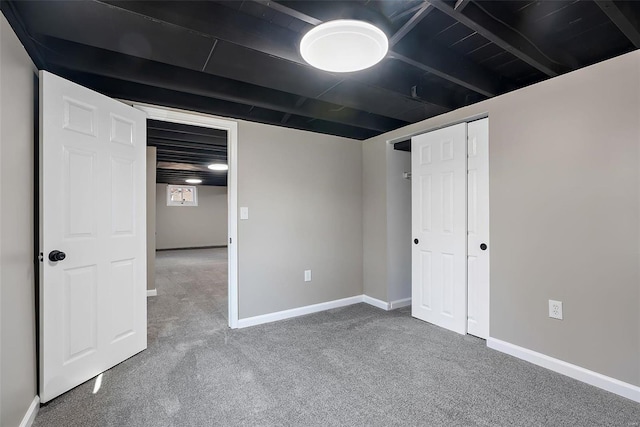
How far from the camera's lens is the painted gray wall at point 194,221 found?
9.73 m

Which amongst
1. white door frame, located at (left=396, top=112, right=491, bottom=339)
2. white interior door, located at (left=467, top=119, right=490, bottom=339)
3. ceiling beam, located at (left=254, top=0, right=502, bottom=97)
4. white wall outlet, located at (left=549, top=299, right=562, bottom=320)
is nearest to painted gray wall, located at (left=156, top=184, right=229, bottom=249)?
white door frame, located at (left=396, top=112, right=491, bottom=339)

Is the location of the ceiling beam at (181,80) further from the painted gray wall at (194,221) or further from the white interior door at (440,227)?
the painted gray wall at (194,221)

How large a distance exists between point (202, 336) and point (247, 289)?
1.92ft

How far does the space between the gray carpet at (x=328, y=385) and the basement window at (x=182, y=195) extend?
25.3 ft

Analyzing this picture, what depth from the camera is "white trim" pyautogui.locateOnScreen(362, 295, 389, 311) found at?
12.0 ft

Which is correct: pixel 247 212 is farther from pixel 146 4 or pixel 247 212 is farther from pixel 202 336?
pixel 146 4

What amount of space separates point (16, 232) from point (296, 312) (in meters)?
2.50

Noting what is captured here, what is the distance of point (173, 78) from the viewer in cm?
237

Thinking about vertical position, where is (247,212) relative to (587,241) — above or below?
above

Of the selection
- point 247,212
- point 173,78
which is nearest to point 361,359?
point 247,212

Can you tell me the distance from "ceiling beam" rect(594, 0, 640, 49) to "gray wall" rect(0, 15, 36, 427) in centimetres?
286

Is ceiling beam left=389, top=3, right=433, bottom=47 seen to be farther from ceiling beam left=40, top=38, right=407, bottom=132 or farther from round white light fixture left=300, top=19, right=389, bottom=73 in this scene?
ceiling beam left=40, top=38, right=407, bottom=132

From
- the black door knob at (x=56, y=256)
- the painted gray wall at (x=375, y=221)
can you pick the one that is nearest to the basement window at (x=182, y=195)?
the painted gray wall at (x=375, y=221)

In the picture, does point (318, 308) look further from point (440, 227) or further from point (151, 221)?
point (151, 221)
